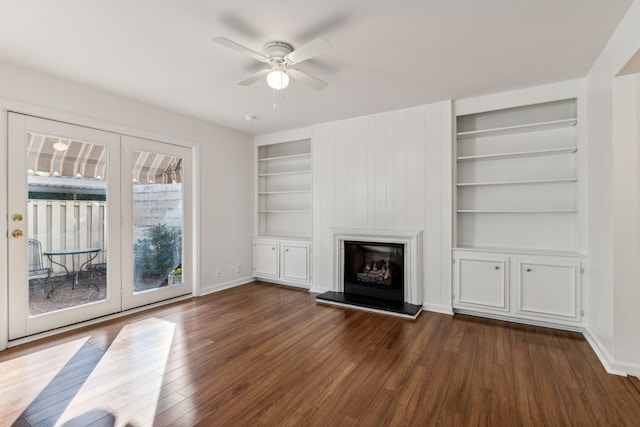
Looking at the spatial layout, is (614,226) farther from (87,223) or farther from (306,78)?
(87,223)

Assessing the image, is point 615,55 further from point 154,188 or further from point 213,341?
point 154,188

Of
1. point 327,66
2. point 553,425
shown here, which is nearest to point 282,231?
point 327,66

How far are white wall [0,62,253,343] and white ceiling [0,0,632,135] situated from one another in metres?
0.19

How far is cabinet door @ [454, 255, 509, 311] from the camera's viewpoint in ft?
11.2

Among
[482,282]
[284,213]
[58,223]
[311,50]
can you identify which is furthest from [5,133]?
[482,282]

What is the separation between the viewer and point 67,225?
324 cm

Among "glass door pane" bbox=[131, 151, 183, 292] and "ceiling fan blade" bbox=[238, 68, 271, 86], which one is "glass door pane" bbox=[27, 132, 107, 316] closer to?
"glass door pane" bbox=[131, 151, 183, 292]

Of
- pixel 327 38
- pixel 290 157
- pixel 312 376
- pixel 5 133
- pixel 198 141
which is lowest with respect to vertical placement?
pixel 312 376

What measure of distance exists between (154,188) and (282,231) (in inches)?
88.5

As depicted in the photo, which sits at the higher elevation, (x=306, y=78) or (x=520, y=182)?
(x=306, y=78)

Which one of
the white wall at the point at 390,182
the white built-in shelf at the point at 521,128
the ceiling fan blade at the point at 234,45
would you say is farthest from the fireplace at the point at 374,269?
the ceiling fan blade at the point at 234,45

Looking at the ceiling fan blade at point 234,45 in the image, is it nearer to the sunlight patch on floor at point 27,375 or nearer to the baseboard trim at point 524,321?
the sunlight patch on floor at point 27,375

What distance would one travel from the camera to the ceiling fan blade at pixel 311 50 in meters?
2.07

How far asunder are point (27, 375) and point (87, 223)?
159 cm
